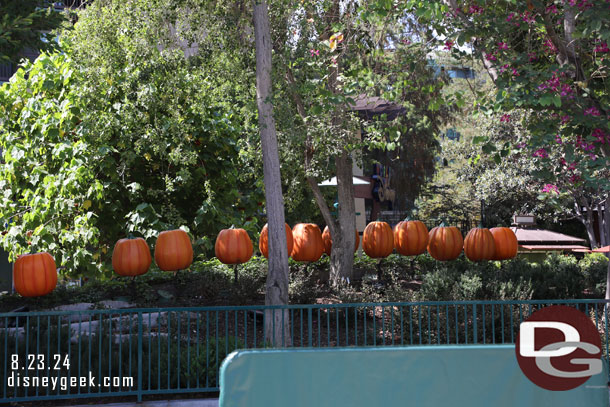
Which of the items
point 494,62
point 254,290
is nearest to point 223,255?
point 254,290

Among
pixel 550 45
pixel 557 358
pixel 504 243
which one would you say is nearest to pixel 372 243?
pixel 504 243

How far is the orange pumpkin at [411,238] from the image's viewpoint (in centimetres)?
1288

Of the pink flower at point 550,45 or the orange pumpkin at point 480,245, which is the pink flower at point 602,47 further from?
the orange pumpkin at point 480,245

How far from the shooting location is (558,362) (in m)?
3.78

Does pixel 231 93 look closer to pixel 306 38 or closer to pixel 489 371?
pixel 306 38

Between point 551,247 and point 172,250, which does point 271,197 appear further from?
point 551,247

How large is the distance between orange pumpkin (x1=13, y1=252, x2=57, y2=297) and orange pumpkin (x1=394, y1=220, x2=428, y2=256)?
6464 mm

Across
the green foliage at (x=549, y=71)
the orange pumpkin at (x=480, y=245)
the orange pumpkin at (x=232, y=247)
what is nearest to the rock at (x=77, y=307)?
the orange pumpkin at (x=232, y=247)

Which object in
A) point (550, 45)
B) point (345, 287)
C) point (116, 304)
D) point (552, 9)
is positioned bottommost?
point (116, 304)

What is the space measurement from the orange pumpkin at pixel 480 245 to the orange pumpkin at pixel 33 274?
25.3 ft

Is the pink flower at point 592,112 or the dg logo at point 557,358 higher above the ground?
the pink flower at point 592,112

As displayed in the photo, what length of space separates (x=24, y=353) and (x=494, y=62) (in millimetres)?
7376

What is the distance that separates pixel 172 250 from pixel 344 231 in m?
3.90

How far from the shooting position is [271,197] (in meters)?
8.59
